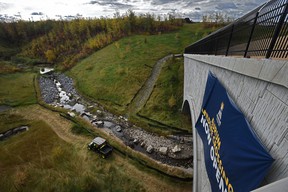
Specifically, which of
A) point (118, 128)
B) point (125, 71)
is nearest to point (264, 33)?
point (118, 128)

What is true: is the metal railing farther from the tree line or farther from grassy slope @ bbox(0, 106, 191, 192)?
the tree line

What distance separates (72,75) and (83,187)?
152ft

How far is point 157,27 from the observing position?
74.9 metres

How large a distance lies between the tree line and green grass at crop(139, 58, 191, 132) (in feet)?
131

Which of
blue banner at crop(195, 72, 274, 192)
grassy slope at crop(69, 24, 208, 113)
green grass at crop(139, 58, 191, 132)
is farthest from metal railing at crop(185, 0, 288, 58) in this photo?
grassy slope at crop(69, 24, 208, 113)

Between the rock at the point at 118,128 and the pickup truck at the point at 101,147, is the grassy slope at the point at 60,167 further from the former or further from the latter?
the rock at the point at 118,128

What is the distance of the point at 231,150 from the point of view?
5.11 metres

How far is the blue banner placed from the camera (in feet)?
13.1

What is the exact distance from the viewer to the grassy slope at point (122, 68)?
36.5 meters

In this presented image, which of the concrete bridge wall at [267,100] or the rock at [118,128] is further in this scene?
the rock at [118,128]

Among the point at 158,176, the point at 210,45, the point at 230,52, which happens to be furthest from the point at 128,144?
the point at 230,52

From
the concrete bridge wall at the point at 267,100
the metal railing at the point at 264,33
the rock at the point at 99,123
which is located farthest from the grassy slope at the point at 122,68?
the concrete bridge wall at the point at 267,100

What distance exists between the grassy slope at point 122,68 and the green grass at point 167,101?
194 inches

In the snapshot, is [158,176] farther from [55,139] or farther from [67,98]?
[67,98]
